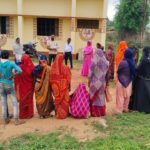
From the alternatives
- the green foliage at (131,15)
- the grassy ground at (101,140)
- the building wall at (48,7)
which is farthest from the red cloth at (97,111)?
the green foliage at (131,15)

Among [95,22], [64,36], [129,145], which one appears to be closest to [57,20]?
[64,36]

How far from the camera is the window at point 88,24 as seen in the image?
18000mm

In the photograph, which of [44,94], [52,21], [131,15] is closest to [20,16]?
[52,21]

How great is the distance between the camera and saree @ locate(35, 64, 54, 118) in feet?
22.0

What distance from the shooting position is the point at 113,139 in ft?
18.9

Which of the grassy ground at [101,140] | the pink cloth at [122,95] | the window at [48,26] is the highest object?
the window at [48,26]

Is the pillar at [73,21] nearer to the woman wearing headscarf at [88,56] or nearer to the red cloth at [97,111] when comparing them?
the woman wearing headscarf at [88,56]

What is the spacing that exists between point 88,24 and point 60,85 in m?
11.8

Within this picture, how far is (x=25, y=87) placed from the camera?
676cm

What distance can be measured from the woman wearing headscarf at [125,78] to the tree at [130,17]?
20570 millimetres

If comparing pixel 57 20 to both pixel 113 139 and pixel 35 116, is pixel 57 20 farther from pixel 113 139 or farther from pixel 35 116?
pixel 113 139

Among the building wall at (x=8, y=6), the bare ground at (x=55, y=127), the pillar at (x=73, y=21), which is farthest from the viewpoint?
the building wall at (x=8, y=6)

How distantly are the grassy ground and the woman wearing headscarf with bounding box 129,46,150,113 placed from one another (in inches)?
37.5

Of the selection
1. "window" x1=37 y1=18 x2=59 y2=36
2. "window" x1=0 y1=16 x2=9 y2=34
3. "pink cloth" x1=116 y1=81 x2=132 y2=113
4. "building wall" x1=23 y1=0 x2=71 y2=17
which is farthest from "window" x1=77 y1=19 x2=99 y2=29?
"pink cloth" x1=116 y1=81 x2=132 y2=113
